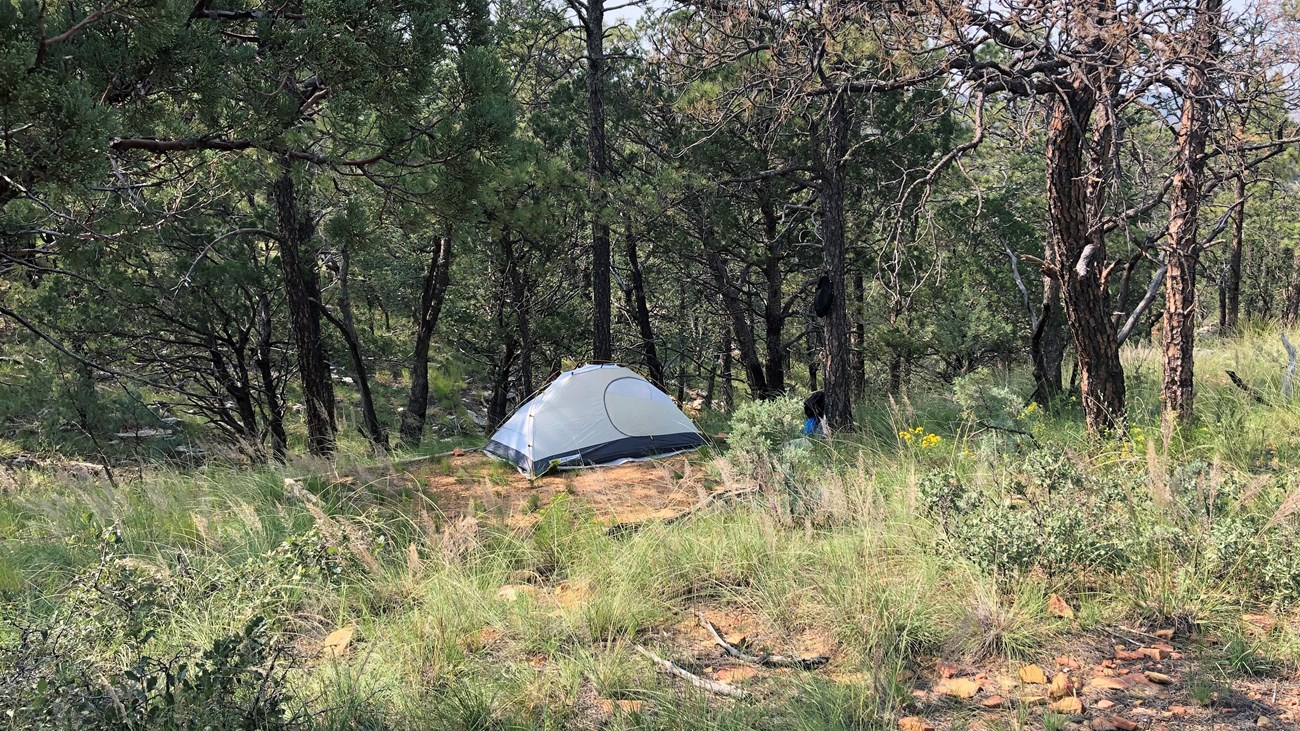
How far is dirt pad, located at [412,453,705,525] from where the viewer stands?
589 cm

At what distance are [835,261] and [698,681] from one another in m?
5.44

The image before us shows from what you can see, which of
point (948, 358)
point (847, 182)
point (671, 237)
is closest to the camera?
point (847, 182)

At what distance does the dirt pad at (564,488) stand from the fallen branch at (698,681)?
185cm

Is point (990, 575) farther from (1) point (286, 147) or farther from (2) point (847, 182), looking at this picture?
(2) point (847, 182)

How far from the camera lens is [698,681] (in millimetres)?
3299

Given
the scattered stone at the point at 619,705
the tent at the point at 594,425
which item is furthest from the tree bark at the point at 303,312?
the scattered stone at the point at 619,705

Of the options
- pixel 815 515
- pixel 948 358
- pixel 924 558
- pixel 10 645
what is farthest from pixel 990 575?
pixel 948 358

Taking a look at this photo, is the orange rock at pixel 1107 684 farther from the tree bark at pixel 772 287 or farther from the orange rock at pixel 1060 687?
the tree bark at pixel 772 287

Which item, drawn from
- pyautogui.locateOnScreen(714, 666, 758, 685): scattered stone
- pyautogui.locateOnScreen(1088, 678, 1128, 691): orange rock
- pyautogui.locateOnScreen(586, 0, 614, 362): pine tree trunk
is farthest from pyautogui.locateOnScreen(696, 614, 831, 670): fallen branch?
pyautogui.locateOnScreen(586, 0, 614, 362): pine tree trunk

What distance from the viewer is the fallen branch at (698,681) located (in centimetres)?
322

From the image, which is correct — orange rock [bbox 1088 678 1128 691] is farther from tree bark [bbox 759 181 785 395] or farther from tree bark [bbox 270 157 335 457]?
tree bark [bbox 270 157 335 457]

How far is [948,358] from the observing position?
17.7 m

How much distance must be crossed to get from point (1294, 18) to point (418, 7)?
5640 mm

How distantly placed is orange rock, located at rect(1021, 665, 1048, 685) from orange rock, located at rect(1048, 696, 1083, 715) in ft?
0.55
